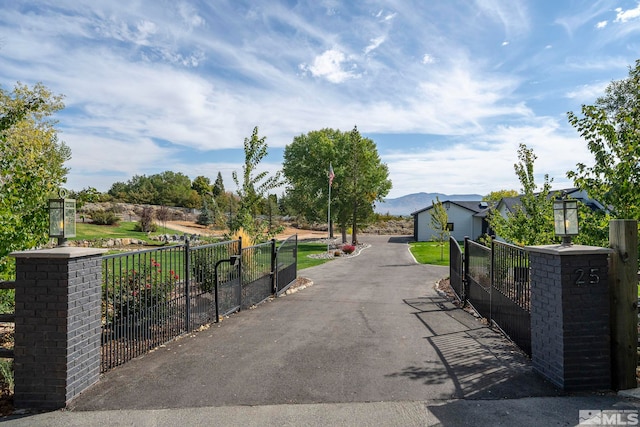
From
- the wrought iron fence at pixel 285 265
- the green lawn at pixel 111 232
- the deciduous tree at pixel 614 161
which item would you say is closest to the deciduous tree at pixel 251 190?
the wrought iron fence at pixel 285 265

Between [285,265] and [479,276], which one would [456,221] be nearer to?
[285,265]

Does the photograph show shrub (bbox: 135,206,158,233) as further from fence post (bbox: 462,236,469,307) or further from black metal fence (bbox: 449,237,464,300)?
fence post (bbox: 462,236,469,307)

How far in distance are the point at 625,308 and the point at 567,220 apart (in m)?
1.07

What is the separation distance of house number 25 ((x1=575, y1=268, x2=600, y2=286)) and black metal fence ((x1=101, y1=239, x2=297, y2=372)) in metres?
5.07

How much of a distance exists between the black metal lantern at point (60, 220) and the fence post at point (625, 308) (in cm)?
585

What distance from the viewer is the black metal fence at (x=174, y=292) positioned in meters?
5.20

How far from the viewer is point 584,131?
657cm

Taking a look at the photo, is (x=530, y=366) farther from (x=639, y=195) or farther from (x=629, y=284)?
(x=639, y=195)

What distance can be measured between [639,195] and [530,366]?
2947 millimetres

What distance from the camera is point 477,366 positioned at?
16.6 ft

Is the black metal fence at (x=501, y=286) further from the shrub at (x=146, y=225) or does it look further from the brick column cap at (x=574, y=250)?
the shrub at (x=146, y=225)

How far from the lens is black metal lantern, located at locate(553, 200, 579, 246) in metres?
4.66

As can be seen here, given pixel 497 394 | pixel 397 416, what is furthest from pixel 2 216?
pixel 497 394

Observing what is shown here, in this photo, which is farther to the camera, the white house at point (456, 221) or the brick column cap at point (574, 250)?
the white house at point (456, 221)
